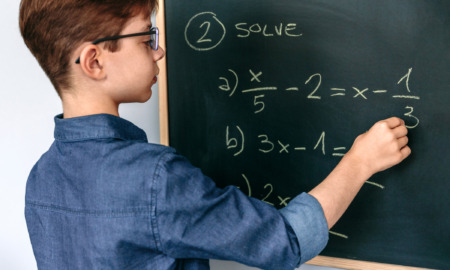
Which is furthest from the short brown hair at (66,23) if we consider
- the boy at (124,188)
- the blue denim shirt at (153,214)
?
the blue denim shirt at (153,214)

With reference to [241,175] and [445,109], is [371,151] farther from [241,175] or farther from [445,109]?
[241,175]

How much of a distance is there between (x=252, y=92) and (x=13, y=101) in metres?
0.92

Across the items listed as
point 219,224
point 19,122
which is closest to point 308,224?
point 219,224

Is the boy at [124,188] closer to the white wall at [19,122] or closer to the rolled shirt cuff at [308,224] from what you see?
the rolled shirt cuff at [308,224]

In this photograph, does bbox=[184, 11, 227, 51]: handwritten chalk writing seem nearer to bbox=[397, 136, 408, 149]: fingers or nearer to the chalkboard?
the chalkboard

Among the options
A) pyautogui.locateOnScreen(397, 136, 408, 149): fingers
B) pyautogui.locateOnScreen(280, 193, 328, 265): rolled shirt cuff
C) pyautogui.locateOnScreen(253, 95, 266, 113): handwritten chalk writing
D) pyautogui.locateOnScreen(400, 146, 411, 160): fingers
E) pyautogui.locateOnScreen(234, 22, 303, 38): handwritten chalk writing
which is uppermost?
pyautogui.locateOnScreen(234, 22, 303, 38): handwritten chalk writing

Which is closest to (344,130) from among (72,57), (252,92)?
(252,92)

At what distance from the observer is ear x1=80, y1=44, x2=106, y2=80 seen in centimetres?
82

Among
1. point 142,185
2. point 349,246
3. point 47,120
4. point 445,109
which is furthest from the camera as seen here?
point 47,120

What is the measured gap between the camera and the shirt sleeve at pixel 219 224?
77cm

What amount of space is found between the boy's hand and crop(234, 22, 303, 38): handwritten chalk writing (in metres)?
0.33

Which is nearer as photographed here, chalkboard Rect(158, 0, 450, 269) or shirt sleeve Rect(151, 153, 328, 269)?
shirt sleeve Rect(151, 153, 328, 269)

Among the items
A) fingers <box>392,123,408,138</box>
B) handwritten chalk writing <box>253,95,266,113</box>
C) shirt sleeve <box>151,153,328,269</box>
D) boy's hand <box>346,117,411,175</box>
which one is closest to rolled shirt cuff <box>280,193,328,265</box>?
shirt sleeve <box>151,153,328,269</box>

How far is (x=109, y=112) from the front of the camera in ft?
2.98
